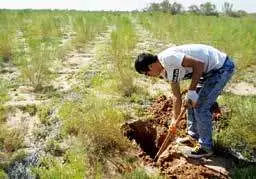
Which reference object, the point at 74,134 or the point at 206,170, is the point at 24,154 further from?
the point at 206,170

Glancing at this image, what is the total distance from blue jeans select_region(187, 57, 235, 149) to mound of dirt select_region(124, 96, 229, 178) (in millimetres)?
276

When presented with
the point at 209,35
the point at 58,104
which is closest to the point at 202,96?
the point at 58,104

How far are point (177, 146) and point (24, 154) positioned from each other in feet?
5.59

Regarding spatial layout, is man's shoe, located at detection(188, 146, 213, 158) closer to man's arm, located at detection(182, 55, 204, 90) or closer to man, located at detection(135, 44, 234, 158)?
man, located at detection(135, 44, 234, 158)

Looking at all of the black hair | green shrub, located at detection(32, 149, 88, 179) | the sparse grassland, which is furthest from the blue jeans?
the sparse grassland

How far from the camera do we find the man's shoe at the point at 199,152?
17.3 feet

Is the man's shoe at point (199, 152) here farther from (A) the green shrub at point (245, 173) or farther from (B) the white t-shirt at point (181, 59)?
(B) the white t-shirt at point (181, 59)

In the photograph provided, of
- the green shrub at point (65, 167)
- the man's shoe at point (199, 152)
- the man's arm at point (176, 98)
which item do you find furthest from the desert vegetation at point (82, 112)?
the man's arm at point (176, 98)

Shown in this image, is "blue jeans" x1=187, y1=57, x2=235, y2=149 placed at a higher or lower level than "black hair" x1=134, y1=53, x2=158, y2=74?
lower

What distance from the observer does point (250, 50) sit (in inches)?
468

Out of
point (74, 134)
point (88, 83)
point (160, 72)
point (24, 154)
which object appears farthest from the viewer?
point (88, 83)

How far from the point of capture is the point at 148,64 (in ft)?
15.5

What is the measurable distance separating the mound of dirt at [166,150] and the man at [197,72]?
0.22 metres

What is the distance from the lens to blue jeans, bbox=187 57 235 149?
509cm
